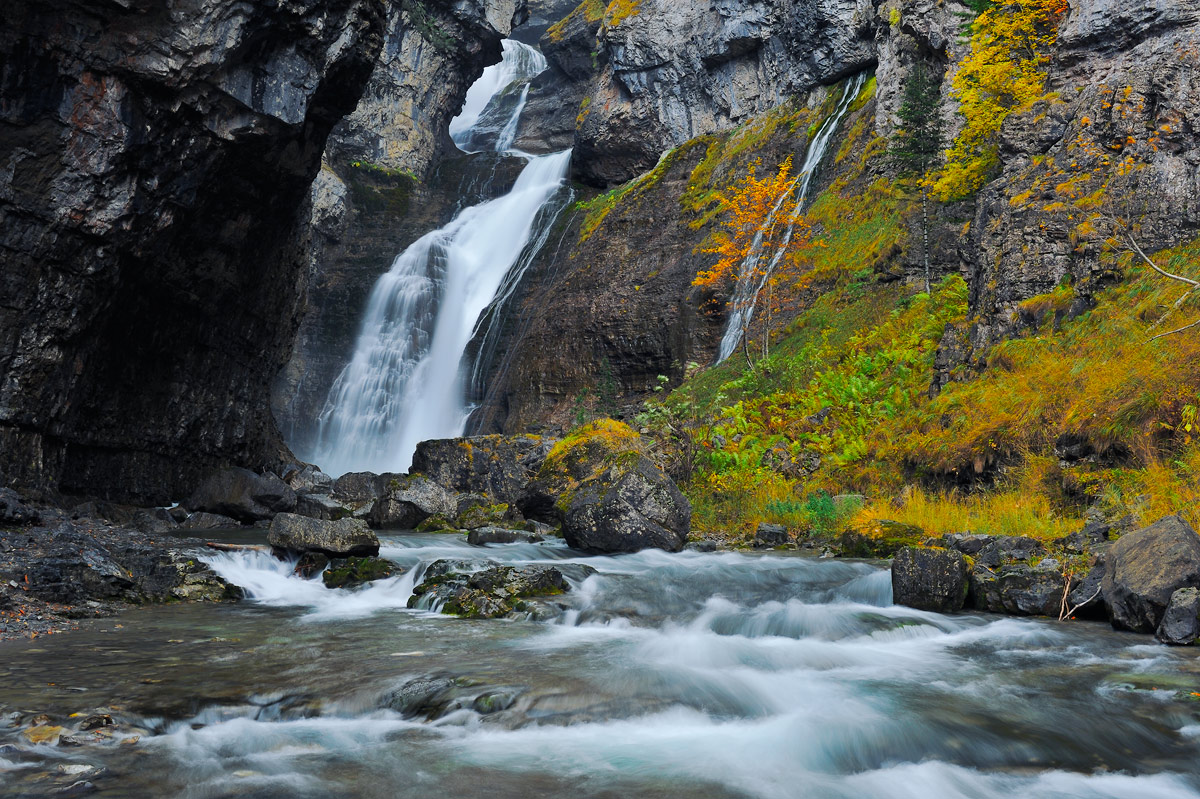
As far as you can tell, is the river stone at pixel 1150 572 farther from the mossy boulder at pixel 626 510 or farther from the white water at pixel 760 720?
the mossy boulder at pixel 626 510

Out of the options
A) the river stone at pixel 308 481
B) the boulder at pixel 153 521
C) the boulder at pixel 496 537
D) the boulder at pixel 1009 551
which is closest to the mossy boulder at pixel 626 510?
the boulder at pixel 496 537

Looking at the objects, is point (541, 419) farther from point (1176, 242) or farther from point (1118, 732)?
point (1118, 732)

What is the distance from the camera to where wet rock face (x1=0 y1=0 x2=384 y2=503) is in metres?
12.8

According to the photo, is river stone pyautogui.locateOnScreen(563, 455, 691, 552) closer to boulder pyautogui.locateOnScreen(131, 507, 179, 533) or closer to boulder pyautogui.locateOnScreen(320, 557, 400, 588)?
boulder pyautogui.locateOnScreen(320, 557, 400, 588)

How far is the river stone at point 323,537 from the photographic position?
420 inches

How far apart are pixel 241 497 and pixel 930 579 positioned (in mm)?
15468

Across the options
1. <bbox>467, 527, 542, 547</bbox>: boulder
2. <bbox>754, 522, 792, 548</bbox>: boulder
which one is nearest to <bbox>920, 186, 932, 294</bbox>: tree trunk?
<bbox>754, 522, 792, 548</bbox>: boulder

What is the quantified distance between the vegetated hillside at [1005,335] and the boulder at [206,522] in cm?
978

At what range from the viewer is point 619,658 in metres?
6.33

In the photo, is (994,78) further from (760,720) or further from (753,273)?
(760,720)

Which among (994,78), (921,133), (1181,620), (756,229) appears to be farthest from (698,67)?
(1181,620)

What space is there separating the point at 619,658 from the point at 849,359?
45.7 ft

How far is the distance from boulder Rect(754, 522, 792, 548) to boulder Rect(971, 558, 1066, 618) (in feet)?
14.2

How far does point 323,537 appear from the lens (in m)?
10.9
